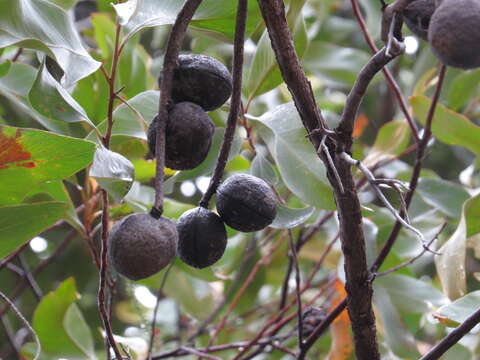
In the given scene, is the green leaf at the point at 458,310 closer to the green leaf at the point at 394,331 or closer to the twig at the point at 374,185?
the twig at the point at 374,185

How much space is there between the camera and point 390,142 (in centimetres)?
138

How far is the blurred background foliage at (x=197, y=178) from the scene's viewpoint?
76 centimetres

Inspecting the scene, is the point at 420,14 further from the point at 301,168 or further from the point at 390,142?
the point at 390,142

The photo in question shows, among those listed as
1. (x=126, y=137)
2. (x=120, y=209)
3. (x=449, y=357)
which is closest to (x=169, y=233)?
(x=126, y=137)

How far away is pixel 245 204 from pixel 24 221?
0.27m

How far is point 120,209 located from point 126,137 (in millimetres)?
154

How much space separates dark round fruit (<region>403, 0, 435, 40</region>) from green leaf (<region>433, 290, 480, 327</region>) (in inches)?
13.5

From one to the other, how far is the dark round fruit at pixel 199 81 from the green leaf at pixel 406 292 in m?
0.63

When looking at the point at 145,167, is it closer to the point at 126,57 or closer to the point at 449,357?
the point at 126,57

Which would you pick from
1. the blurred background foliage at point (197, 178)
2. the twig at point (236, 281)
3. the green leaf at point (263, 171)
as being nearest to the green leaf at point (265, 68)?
the blurred background foliage at point (197, 178)

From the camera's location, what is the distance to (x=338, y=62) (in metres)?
1.66

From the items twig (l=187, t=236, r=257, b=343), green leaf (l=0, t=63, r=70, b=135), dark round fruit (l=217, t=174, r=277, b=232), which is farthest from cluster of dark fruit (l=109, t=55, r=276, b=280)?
twig (l=187, t=236, r=257, b=343)

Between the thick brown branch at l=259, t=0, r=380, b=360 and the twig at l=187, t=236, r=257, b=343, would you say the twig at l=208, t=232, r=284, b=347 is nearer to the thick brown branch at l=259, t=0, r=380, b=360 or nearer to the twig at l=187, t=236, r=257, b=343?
the twig at l=187, t=236, r=257, b=343

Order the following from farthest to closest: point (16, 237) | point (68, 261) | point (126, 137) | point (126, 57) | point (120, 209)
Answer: point (68, 261) < point (126, 57) < point (120, 209) < point (126, 137) < point (16, 237)
